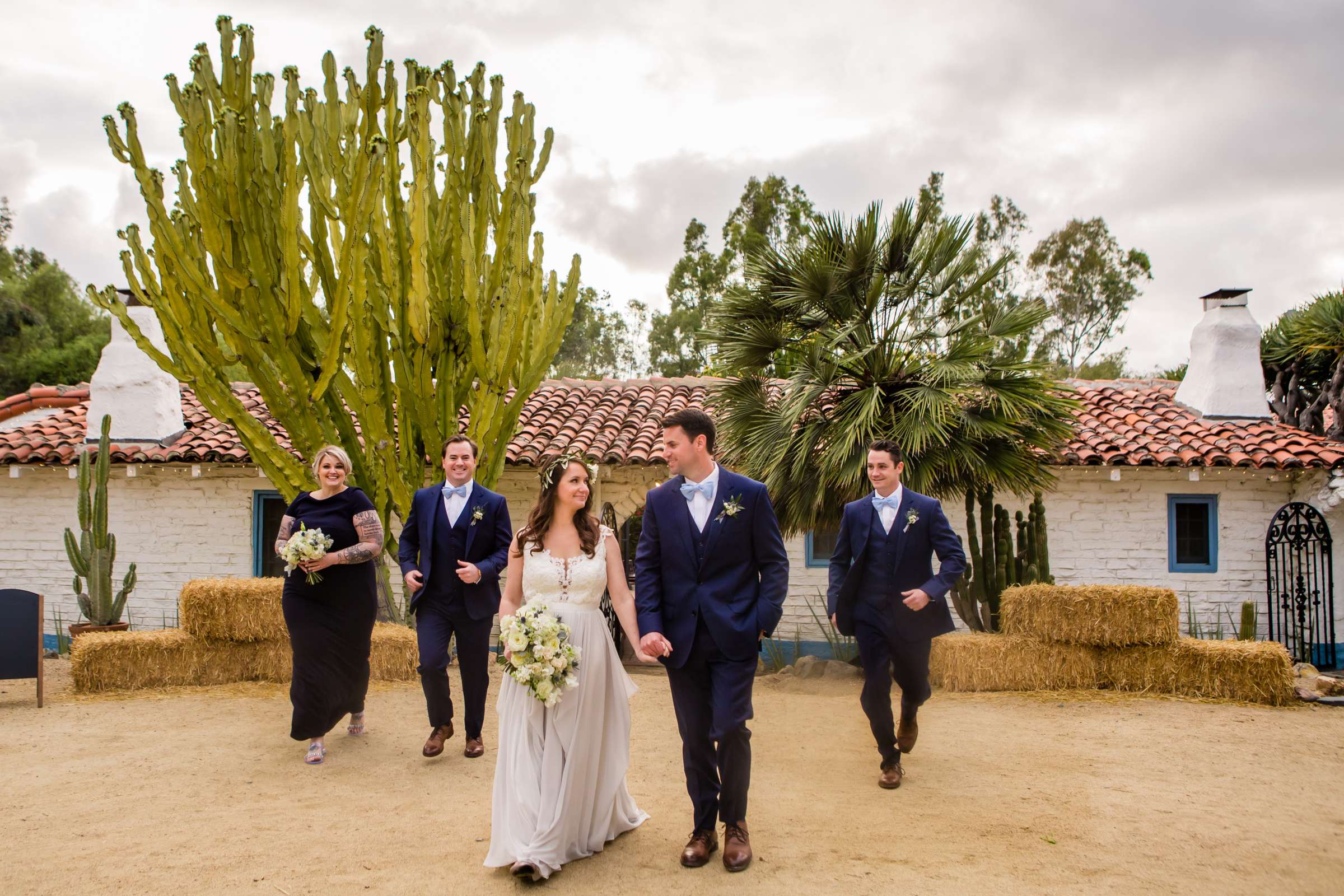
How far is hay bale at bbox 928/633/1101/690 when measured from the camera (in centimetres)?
913

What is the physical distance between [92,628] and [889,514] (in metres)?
8.28

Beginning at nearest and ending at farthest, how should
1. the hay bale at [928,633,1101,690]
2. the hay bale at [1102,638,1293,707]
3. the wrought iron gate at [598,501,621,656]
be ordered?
the hay bale at [1102,638,1293,707]
the hay bale at [928,633,1101,690]
the wrought iron gate at [598,501,621,656]

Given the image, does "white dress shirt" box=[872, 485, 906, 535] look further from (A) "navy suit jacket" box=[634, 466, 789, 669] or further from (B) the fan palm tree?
(B) the fan palm tree

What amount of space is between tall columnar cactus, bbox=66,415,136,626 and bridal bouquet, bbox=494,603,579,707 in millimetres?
7534

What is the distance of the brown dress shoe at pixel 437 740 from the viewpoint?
5.93 metres

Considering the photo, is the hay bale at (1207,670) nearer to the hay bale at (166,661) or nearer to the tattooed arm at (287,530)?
the tattooed arm at (287,530)

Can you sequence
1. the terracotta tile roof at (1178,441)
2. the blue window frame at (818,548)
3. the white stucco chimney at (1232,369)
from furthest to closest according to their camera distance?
the white stucco chimney at (1232,369)
the blue window frame at (818,548)
the terracotta tile roof at (1178,441)

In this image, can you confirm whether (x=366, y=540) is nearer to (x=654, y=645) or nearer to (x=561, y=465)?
(x=561, y=465)

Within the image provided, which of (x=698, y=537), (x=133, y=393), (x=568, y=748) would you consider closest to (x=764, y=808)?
(x=568, y=748)

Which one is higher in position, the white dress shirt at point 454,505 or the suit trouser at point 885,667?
the white dress shirt at point 454,505

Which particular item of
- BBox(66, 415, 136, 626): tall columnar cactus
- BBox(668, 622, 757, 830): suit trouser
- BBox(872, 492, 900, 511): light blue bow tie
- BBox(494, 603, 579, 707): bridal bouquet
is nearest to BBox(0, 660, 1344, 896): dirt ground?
BBox(668, 622, 757, 830): suit trouser

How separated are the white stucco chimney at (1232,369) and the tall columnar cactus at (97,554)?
1361 centimetres

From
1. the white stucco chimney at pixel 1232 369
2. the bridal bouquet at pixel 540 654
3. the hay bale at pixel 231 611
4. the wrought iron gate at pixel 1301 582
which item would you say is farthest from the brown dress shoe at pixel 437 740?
the white stucco chimney at pixel 1232 369

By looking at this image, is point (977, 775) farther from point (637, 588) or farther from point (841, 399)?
point (841, 399)
